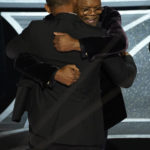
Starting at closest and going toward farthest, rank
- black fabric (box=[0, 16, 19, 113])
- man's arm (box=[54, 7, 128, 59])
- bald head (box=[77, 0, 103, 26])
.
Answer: man's arm (box=[54, 7, 128, 59]), bald head (box=[77, 0, 103, 26]), black fabric (box=[0, 16, 19, 113])

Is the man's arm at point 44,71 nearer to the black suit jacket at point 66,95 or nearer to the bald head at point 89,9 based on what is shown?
the black suit jacket at point 66,95

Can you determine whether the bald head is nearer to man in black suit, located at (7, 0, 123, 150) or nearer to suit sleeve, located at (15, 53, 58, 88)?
man in black suit, located at (7, 0, 123, 150)

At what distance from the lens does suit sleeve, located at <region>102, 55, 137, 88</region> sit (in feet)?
4.92

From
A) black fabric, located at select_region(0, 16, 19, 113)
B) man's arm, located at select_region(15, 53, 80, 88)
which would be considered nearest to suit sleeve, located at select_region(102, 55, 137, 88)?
man's arm, located at select_region(15, 53, 80, 88)

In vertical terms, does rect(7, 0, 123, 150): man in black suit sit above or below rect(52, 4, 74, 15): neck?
below

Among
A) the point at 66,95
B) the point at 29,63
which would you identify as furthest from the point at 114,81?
the point at 29,63

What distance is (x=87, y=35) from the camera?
1.49 metres

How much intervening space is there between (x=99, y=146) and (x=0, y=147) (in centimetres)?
210

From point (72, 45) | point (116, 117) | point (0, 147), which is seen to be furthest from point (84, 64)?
point (0, 147)

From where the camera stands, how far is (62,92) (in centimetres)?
150

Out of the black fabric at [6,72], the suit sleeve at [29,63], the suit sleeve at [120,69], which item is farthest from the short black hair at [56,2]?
A: the black fabric at [6,72]

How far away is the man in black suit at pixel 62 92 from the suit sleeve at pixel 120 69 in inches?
1.6

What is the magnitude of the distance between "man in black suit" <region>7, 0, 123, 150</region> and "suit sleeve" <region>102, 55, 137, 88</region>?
1.6 inches

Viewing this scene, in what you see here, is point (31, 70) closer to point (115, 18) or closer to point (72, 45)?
point (72, 45)
